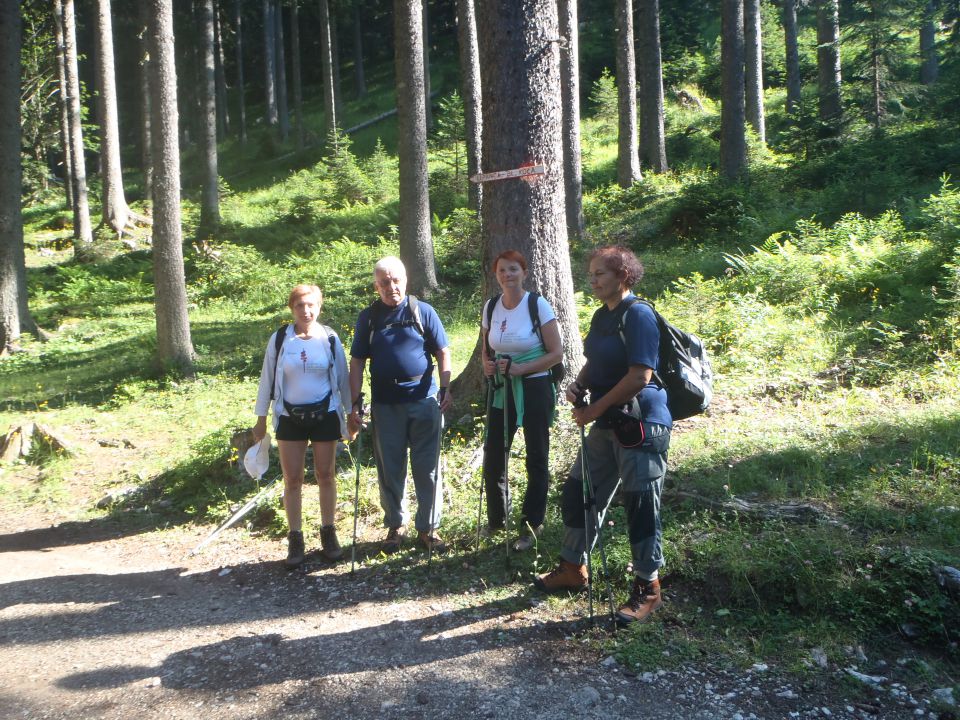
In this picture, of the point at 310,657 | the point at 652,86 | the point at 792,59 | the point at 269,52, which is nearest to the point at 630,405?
the point at 310,657

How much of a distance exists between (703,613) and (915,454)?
2437 millimetres

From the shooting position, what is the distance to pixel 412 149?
566 inches

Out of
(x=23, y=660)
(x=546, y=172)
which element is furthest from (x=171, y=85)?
(x=23, y=660)

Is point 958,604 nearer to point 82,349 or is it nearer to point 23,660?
point 23,660

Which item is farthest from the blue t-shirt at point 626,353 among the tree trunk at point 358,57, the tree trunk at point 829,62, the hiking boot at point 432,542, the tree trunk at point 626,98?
the tree trunk at point 358,57

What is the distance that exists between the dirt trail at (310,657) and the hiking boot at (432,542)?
16 centimetres

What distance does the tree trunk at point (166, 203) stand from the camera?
12.1 m

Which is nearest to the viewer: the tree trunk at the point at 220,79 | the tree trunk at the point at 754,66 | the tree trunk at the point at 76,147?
the tree trunk at the point at 76,147

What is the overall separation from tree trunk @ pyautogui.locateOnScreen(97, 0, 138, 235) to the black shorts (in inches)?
804

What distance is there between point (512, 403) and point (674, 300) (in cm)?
→ 606

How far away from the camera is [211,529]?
7426mm

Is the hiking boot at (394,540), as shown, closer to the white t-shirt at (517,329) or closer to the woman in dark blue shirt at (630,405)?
the white t-shirt at (517,329)

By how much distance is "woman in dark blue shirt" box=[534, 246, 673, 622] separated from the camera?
176 inches

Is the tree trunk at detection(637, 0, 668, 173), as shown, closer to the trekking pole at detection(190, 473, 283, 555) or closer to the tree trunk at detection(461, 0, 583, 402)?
the tree trunk at detection(461, 0, 583, 402)
